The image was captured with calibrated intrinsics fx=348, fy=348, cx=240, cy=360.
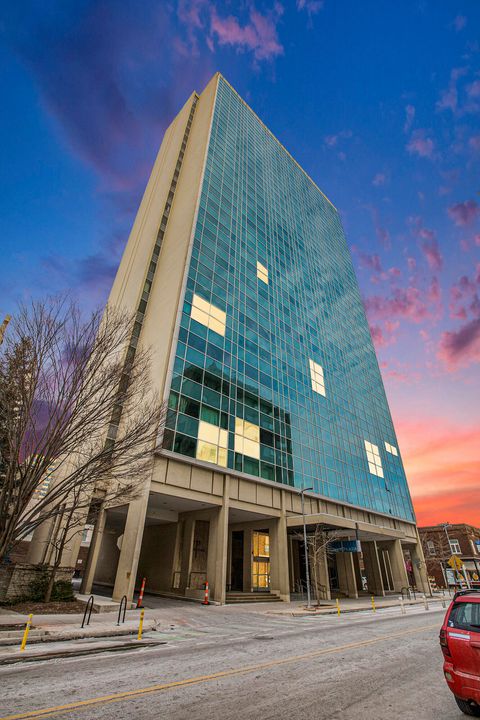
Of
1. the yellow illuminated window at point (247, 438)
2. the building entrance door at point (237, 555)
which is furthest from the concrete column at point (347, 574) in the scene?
the yellow illuminated window at point (247, 438)

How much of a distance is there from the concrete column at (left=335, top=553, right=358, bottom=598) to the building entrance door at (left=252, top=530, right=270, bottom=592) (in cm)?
805

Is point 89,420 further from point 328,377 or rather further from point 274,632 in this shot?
point 328,377

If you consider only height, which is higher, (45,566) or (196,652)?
(45,566)

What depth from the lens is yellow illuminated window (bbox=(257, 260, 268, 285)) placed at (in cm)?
3962

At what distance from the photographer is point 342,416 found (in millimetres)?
43562

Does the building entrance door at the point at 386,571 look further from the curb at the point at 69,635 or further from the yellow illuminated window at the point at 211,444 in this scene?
the curb at the point at 69,635

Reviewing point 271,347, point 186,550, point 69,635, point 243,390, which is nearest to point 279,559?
point 186,550

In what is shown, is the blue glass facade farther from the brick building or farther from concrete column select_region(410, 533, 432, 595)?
the brick building

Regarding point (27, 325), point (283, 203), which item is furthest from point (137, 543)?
point (283, 203)

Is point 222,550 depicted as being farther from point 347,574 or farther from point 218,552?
point 347,574

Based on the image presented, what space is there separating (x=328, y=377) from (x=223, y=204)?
24.3 m

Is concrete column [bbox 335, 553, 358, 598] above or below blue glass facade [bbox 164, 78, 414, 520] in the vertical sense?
below

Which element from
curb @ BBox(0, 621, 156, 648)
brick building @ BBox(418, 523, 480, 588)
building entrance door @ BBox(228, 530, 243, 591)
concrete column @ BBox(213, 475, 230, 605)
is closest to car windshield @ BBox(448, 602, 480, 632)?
curb @ BBox(0, 621, 156, 648)

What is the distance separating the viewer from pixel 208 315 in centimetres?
3028
